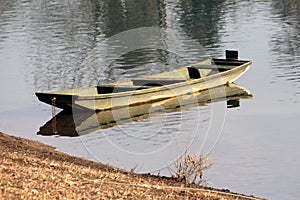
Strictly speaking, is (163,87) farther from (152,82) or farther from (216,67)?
(216,67)

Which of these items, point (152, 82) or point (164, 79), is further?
point (164, 79)

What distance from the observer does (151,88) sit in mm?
24844

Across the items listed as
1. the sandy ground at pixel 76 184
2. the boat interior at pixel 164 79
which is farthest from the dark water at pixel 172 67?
the sandy ground at pixel 76 184

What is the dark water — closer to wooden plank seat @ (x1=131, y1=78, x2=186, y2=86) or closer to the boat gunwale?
the boat gunwale

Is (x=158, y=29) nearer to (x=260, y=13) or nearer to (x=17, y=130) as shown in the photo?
(x=260, y=13)

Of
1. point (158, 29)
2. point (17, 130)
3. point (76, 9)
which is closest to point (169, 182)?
point (17, 130)

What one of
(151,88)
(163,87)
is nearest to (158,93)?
(163,87)

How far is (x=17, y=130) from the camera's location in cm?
2209

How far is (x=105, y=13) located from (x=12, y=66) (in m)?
18.9

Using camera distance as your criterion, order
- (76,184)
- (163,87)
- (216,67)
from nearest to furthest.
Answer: (76,184)
(163,87)
(216,67)

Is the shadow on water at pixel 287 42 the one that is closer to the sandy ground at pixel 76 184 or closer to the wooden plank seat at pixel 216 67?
the wooden plank seat at pixel 216 67

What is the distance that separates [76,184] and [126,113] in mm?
13198

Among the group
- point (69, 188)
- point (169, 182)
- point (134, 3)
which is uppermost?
point (69, 188)

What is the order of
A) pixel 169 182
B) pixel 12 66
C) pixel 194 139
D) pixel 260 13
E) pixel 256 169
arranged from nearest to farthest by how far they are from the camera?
pixel 169 182 → pixel 256 169 → pixel 194 139 → pixel 12 66 → pixel 260 13
